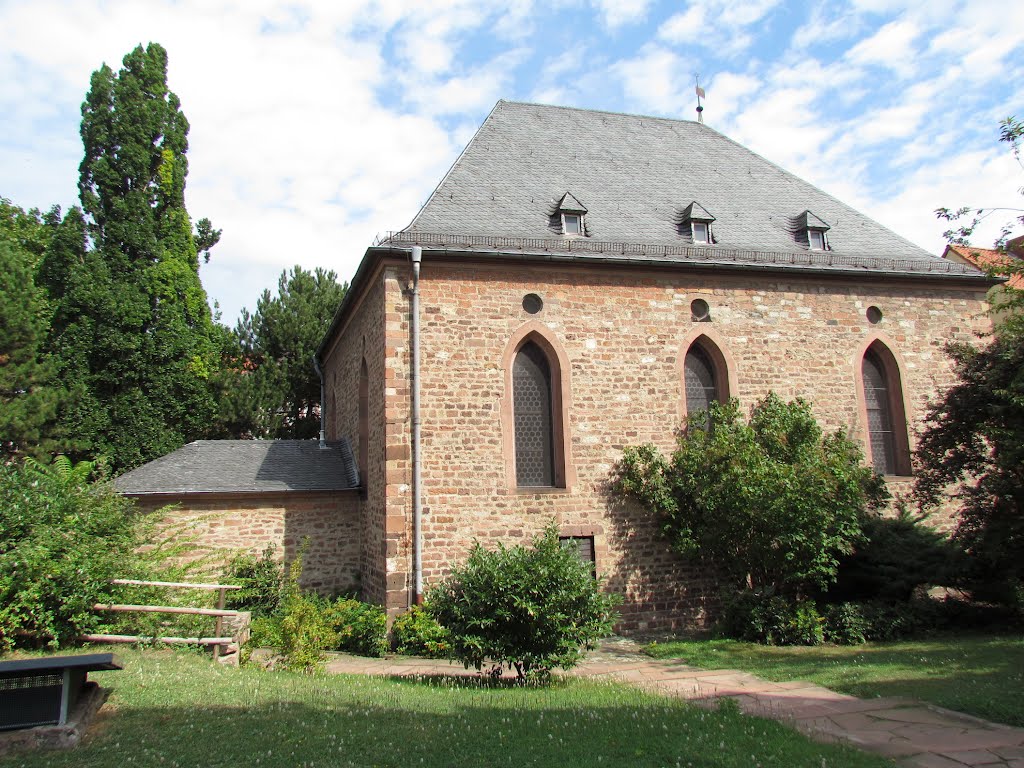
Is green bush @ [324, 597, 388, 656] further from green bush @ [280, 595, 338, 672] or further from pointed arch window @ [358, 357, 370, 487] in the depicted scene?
pointed arch window @ [358, 357, 370, 487]

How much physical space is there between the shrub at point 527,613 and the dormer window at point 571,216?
268 inches

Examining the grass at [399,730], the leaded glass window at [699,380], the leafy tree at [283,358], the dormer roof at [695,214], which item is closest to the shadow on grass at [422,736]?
the grass at [399,730]

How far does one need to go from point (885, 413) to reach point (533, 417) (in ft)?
25.2

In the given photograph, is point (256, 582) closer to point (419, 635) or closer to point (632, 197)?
point (419, 635)

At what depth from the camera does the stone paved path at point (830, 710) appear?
19.4ft

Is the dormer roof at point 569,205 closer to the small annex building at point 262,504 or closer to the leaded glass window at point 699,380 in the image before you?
the leaded glass window at point 699,380

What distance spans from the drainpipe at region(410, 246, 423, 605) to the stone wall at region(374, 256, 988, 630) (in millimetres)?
154

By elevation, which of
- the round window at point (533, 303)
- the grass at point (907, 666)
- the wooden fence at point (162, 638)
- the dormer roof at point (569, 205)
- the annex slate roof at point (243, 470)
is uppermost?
the dormer roof at point (569, 205)

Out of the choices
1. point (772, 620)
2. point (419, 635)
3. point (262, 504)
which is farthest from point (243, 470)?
point (772, 620)

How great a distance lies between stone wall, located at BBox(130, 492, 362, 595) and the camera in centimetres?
1267

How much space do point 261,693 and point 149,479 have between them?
733 centimetres

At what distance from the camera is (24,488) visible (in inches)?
384

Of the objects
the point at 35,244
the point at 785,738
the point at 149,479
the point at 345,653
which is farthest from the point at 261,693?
the point at 35,244

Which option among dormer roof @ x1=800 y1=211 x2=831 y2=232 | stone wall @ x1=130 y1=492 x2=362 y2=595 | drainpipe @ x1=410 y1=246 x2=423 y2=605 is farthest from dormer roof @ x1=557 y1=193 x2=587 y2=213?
stone wall @ x1=130 y1=492 x2=362 y2=595
